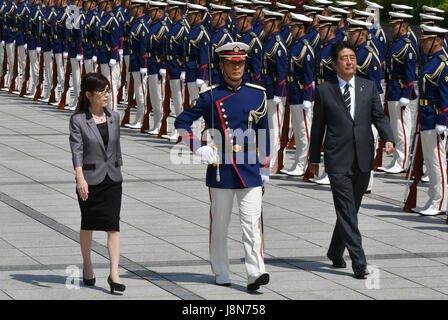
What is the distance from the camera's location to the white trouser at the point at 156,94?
1966 centimetres

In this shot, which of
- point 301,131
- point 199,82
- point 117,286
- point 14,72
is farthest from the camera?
point 14,72

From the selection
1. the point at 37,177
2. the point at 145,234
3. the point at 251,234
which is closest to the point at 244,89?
the point at 251,234

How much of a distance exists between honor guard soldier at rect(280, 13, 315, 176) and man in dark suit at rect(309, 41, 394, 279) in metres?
5.60

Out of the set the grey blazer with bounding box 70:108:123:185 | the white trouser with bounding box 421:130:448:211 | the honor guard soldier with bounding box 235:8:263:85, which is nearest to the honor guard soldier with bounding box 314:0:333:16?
the honor guard soldier with bounding box 235:8:263:85

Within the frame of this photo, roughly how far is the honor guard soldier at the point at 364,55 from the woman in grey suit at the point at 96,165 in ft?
19.8

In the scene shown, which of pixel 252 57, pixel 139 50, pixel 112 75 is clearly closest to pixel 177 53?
pixel 139 50

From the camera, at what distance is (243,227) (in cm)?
923

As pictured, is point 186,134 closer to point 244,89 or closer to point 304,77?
point 244,89

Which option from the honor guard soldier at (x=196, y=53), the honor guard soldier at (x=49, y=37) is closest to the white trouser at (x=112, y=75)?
the honor guard soldier at (x=196, y=53)

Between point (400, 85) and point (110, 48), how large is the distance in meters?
6.84

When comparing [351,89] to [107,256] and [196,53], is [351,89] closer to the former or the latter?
[107,256]

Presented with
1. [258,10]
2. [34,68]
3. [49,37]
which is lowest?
[34,68]

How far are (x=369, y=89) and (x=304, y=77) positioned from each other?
5673 mm

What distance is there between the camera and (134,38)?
1995cm
